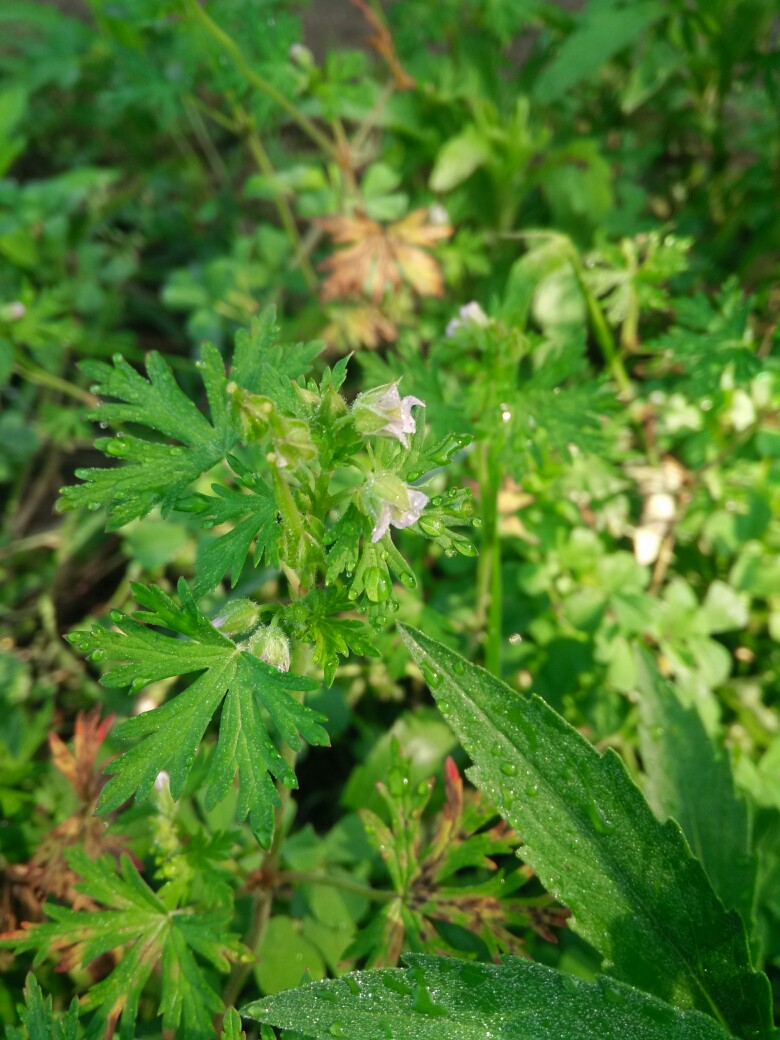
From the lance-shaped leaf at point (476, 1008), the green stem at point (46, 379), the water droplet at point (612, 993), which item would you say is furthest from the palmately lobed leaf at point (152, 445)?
the green stem at point (46, 379)

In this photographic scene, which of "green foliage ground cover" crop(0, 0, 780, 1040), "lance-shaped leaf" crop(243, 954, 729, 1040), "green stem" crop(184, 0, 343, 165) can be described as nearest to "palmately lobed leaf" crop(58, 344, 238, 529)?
Answer: "green foliage ground cover" crop(0, 0, 780, 1040)

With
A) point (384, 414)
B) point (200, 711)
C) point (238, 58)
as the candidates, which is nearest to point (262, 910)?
point (200, 711)

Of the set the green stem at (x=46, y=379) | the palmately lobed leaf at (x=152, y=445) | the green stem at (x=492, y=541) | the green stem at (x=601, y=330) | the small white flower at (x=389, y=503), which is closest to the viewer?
the small white flower at (x=389, y=503)

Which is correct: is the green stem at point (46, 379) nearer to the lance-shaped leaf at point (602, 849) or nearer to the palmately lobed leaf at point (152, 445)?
the palmately lobed leaf at point (152, 445)

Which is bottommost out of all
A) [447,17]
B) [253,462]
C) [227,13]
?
[253,462]

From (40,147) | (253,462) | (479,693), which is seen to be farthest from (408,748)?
(40,147)

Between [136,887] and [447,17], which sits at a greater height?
[447,17]

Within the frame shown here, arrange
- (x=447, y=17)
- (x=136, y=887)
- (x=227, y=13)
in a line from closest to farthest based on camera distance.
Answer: (x=136, y=887)
(x=227, y=13)
(x=447, y=17)

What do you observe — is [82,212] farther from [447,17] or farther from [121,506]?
[121,506]
